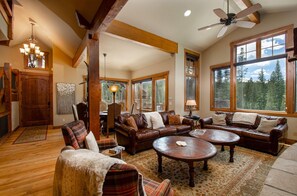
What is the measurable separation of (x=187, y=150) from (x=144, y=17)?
3.44 m

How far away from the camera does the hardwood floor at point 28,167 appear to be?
6.89 ft

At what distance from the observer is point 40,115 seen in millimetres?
6555

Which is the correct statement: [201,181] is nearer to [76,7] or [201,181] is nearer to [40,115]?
[76,7]

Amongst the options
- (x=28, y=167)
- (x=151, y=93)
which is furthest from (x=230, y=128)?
(x=28, y=167)

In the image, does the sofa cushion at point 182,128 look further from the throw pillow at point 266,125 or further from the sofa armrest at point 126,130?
the throw pillow at point 266,125

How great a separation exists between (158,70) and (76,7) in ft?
12.3

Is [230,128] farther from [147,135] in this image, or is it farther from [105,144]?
[105,144]

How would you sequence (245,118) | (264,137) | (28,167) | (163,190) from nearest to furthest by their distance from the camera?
(163,190) < (28,167) < (264,137) < (245,118)

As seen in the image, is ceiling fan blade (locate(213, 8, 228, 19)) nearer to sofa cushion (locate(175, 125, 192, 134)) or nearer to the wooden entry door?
sofa cushion (locate(175, 125, 192, 134))

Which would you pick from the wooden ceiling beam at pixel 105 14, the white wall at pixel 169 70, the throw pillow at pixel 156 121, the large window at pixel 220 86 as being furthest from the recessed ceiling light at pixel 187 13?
the throw pillow at pixel 156 121

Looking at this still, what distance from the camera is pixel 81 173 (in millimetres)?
860

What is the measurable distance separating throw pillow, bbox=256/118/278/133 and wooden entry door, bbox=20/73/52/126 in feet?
26.1

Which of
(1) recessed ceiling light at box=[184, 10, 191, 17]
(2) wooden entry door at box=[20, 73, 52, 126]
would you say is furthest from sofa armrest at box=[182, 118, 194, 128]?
(2) wooden entry door at box=[20, 73, 52, 126]

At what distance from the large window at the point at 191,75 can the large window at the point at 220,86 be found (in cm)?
63
